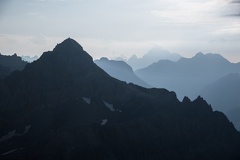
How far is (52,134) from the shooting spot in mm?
189375

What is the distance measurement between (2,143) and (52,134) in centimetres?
2822

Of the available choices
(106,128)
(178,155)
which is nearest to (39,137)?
(106,128)

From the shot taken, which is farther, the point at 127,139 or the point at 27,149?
the point at 127,139

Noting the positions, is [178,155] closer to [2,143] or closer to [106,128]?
[106,128]

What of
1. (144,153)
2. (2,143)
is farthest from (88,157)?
(2,143)

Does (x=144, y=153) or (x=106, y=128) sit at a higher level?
(x=106, y=128)

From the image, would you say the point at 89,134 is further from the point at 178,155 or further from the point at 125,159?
the point at 178,155

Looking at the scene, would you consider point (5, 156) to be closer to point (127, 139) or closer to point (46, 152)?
point (46, 152)

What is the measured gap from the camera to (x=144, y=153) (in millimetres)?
194750

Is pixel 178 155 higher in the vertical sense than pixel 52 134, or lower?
lower

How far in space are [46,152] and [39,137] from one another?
25.0 meters

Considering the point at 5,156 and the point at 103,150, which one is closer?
the point at 5,156

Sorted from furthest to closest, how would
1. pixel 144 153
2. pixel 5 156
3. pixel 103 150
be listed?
pixel 144 153 < pixel 103 150 < pixel 5 156

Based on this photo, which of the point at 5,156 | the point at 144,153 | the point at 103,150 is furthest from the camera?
the point at 144,153
